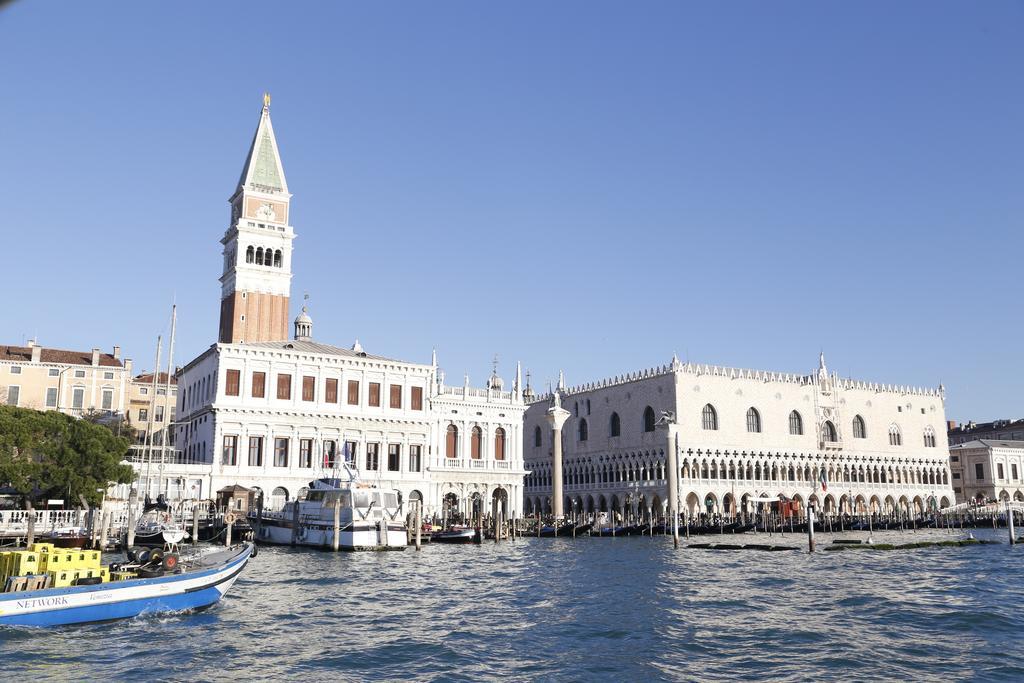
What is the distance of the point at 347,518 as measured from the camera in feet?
123

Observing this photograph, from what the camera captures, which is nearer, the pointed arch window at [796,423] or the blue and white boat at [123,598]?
the blue and white boat at [123,598]

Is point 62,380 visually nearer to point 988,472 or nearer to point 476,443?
point 476,443

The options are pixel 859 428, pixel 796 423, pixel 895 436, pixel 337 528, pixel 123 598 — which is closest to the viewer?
pixel 123 598

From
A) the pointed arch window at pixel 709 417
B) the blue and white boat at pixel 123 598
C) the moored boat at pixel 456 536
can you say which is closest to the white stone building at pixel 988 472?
the pointed arch window at pixel 709 417

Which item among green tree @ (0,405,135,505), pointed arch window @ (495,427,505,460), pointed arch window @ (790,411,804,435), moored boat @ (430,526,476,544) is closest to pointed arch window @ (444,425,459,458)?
pointed arch window @ (495,427,505,460)

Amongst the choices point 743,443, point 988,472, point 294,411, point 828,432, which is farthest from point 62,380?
point 988,472

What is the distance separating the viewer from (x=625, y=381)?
2817 inches

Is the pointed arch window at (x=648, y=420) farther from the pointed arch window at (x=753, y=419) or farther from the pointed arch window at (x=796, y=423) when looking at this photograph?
the pointed arch window at (x=796, y=423)

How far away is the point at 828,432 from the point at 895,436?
781cm

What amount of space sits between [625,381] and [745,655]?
5615 centimetres

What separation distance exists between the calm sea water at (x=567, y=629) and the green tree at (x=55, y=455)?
9039mm

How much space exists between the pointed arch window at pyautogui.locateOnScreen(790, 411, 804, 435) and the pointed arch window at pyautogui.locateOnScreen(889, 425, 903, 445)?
9964mm

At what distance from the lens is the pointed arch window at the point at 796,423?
7200cm

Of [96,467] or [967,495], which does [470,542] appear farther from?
[967,495]
